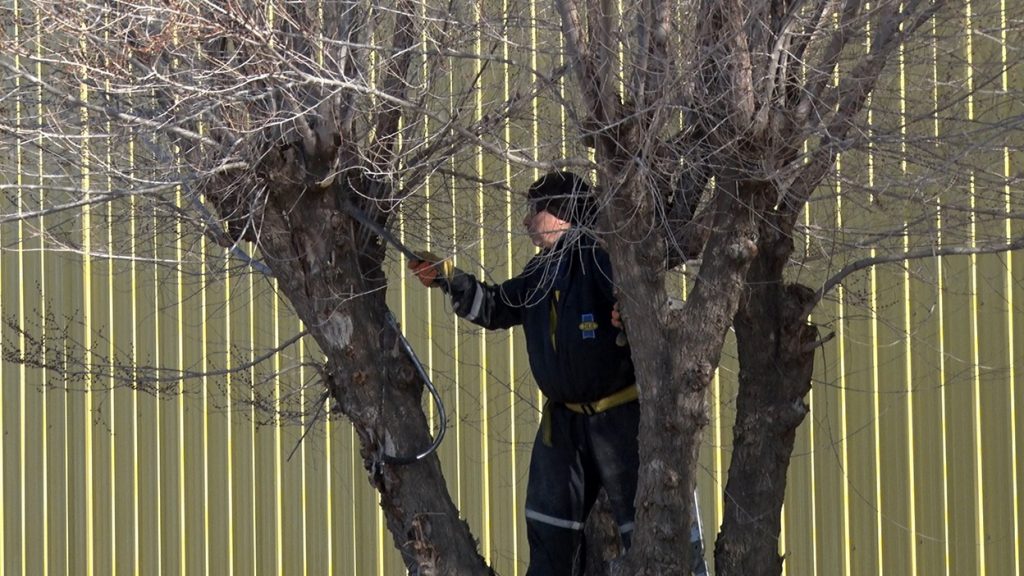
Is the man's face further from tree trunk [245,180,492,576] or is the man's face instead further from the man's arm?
tree trunk [245,180,492,576]

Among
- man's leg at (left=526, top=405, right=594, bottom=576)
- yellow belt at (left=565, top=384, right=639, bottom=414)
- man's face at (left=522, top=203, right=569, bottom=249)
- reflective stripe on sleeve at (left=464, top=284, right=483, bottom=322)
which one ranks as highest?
man's face at (left=522, top=203, right=569, bottom=249)

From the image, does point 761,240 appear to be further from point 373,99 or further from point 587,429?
point 373,99

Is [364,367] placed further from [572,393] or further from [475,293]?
[572,393]

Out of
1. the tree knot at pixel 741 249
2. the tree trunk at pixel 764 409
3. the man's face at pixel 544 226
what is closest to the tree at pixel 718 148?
the tree knot at pixel 741 249

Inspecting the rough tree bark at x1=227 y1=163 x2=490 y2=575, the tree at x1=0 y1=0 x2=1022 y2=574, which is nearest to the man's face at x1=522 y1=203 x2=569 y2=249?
the tree at x1=0 y1=0 x2=1022 y2=574

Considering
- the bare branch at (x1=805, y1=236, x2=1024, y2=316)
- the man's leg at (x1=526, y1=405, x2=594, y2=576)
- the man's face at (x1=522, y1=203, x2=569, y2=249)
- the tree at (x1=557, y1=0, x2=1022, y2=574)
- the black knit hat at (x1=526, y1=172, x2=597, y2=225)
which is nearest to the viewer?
the tree at (x1=557, y1=0, x2=1022, y2=574)

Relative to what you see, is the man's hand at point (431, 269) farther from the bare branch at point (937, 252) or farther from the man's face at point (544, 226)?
the bare branch at point (937, 252)

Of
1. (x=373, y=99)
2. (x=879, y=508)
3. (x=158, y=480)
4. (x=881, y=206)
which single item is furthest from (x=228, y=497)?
(x=881, y=206)

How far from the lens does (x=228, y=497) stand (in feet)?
28.0

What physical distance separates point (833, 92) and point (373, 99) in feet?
4.76

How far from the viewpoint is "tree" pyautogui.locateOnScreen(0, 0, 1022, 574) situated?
429cm

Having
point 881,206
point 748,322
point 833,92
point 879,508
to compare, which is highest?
point 833,92

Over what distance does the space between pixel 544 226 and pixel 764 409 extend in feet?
3.08

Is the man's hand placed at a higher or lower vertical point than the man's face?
lower
